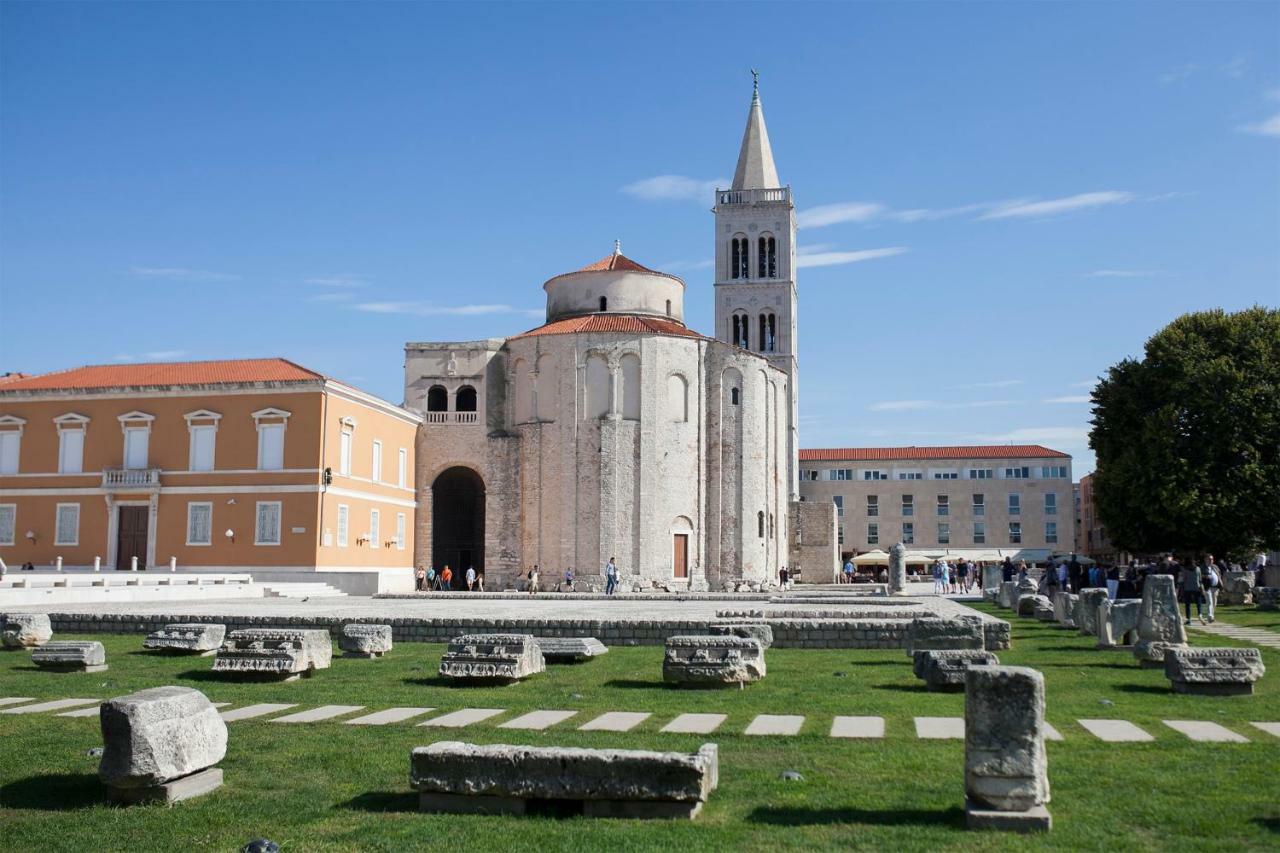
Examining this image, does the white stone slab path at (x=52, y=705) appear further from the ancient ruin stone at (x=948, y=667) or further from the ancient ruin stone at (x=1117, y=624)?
the ancient ruin stone at (x=1117, y=624)

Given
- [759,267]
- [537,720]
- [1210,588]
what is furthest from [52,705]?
[759,267]

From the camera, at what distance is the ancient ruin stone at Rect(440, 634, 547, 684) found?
42.2ft

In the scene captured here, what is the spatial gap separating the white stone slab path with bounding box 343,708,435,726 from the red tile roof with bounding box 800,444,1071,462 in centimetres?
7931

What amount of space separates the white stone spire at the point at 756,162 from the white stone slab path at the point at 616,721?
62.8 m

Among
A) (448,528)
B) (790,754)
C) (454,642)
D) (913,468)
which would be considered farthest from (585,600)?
(913,468)

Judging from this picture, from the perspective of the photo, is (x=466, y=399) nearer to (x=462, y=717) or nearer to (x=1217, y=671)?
(x=462, y=717)

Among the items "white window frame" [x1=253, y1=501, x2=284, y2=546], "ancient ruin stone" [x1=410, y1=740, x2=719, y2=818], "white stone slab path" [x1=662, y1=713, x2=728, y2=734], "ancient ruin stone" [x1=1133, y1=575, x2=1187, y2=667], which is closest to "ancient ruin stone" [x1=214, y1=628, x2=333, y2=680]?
"white stone slab path" [x1=662, y1=713, x2=728, y2=734]

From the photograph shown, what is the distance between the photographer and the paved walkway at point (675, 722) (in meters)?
9.25

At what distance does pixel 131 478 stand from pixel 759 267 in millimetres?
39831

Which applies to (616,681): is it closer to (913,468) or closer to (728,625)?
(728,625)

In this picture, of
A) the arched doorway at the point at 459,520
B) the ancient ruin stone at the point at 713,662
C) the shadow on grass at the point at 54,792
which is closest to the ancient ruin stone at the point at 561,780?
the shadow on grass at the point at 54,792

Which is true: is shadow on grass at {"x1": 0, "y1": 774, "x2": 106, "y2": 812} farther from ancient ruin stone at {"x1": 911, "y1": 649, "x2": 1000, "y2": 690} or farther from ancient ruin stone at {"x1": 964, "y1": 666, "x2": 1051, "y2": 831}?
ancient ruin stone at {"x1": 911, "y1": 649, "x2": 1000, "y2": 690}

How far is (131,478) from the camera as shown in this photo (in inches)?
1654

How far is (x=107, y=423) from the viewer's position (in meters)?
42.8
